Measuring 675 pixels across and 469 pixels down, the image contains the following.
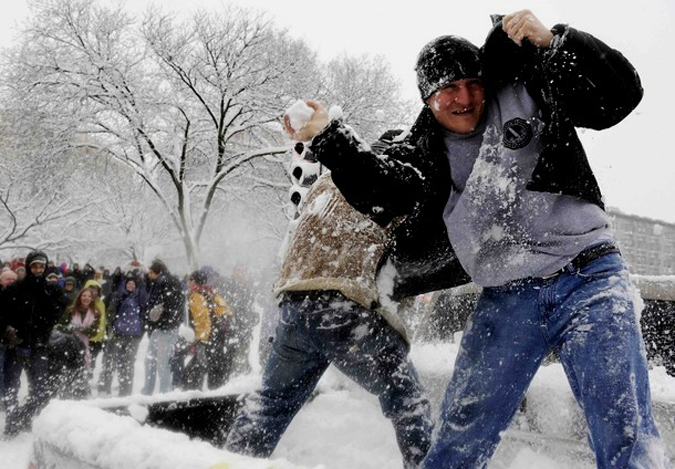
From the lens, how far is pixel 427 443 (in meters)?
2.07

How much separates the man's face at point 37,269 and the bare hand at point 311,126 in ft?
17.2

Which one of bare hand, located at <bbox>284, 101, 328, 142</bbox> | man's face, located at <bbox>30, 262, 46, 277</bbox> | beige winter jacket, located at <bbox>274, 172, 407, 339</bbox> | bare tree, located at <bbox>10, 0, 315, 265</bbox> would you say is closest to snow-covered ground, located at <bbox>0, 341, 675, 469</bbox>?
beige winter jacket, located at <bbox>274, 172, 407, 339</bbox>

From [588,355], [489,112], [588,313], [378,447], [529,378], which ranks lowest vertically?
[378,447]

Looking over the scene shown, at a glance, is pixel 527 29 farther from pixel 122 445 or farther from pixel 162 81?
pixel 162 81

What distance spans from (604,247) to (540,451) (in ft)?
4.71

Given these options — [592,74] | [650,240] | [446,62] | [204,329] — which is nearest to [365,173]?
[446,62]

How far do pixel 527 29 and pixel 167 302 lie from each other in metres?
6.30

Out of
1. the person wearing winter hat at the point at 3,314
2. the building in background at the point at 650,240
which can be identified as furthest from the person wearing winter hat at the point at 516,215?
the building in background at the point at 650,240

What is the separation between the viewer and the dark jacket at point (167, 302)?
7.12 meters

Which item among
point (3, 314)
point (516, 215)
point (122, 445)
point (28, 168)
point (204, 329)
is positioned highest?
point (28, 168)

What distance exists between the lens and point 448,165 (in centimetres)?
195

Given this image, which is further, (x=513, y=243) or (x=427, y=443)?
(x=427, y=443)

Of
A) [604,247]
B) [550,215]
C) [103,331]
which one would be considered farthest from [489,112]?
[103,331]

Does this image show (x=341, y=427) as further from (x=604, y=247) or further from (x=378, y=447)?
(x=604, y=247)
